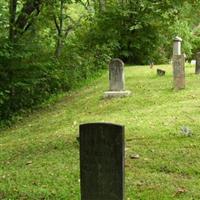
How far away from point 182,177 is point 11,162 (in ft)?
10.8

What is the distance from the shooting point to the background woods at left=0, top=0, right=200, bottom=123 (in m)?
15.3

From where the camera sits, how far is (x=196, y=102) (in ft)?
44.9

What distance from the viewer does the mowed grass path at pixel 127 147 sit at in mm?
7383

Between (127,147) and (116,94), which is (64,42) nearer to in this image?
(116,94)

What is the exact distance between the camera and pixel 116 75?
632 inches

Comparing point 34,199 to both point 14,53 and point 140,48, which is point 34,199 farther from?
point 140,48

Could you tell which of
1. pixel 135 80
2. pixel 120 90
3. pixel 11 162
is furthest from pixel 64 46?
pixel 11 162

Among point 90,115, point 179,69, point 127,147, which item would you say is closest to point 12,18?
point 90,115

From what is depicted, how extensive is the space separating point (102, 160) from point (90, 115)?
8.23 metres

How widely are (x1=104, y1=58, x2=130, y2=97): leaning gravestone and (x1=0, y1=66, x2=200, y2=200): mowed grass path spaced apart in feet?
1.32

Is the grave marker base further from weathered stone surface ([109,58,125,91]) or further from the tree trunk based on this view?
the tree trunk

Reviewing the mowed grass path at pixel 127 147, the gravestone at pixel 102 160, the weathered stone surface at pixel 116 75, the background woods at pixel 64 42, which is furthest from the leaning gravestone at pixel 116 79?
the gravestone at pixel 102 160

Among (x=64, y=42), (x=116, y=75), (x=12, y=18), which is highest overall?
(x=12, y=18)

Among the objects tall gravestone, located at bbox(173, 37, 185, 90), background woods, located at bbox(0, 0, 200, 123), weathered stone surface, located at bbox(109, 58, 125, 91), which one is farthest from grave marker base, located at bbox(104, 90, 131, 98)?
background woods, located at bbox(0, 0, 200, 123)
